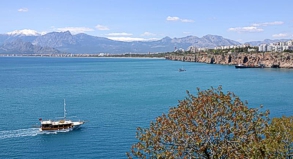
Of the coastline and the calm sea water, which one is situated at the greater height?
the coastline

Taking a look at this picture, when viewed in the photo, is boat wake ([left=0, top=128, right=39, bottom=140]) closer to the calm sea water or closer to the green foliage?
the calm sea water

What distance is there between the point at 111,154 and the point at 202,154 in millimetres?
13917

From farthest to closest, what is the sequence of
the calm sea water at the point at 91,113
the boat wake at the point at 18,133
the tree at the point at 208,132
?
the boat wake at the point at 18,133
the calm sea water at the point at 91,113
the tree at the point at 208,132

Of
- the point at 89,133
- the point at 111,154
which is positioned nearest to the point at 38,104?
the point at 89,133

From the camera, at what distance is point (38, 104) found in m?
39.8

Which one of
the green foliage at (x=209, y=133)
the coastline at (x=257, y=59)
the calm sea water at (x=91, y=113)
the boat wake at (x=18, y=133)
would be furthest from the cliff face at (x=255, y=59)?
the green foliage at (x=209, y=133)

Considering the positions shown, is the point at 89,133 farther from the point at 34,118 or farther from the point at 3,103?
the point at 3,103

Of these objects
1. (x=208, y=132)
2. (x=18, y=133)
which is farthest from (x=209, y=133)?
(x=18, y=133)

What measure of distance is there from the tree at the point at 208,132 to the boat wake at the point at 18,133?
789 inches

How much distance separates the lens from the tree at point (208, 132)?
9133 millimetres

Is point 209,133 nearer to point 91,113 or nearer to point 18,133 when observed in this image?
point 18,133

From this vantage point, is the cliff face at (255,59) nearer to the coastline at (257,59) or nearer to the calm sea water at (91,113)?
the coastline at (257,59)

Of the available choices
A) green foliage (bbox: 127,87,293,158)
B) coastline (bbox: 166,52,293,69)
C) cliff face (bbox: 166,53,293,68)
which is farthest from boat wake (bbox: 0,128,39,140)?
cliff face (bbox: 166,53,293,68)

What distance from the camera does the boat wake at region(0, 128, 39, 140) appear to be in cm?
2694
